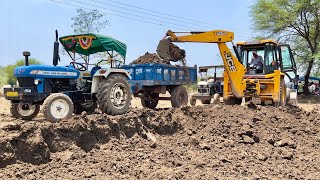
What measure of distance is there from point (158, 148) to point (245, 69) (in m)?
5.65

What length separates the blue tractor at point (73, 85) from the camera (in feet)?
24.7

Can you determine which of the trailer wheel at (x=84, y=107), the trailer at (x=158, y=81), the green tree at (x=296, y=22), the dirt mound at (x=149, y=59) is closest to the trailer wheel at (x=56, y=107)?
the trailer wheel at (x=84, y=107)

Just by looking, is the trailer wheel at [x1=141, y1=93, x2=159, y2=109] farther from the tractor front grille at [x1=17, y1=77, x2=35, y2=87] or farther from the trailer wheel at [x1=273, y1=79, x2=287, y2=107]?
the tractor front grille at [x1=17, y1=77, x2=35, y2=87]

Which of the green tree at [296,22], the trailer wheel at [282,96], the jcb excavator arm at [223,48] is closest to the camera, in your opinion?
the jcb excavator arm at [223,48]

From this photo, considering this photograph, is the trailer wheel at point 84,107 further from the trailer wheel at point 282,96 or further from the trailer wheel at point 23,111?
the trailer wheel at point 282,96

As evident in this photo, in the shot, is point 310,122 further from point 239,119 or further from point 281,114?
point 239,119

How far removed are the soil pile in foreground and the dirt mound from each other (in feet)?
11.0

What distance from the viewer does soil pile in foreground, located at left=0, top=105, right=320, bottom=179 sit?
5.34 m

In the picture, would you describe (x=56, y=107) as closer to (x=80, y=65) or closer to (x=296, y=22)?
(x=80, y=65)

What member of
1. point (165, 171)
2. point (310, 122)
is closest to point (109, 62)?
point (165, 171)

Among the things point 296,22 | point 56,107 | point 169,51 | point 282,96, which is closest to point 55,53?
point 56,107

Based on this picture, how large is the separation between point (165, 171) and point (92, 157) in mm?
1203

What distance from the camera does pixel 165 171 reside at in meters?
5.43

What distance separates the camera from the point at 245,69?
37.4 feet
